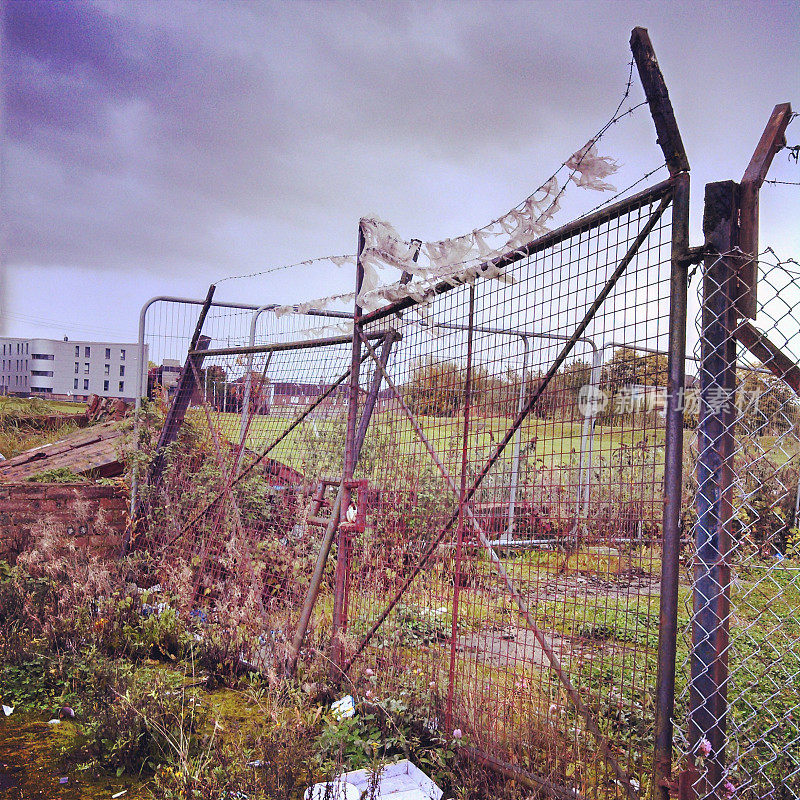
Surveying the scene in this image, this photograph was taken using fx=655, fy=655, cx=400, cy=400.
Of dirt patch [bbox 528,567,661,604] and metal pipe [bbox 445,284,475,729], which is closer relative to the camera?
dirt patch [bbox 528,567,661,604]

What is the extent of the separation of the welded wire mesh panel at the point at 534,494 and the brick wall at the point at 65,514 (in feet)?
11.6

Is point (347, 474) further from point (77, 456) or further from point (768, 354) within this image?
point (77, 456)

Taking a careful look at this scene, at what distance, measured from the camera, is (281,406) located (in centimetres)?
526

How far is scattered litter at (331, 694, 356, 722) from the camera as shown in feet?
10.7

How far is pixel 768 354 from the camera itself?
2.10 m

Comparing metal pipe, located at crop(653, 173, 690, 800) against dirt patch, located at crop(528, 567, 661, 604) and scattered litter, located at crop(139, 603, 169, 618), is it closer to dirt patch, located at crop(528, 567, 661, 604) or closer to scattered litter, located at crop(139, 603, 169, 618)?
dirt patch, located at crop(528, 567, 661, 604)

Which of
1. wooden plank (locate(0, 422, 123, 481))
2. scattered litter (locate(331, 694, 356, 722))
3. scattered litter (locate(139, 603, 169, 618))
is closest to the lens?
scattered litter (locate(331, 694, 356, 722))

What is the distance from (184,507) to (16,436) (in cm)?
881

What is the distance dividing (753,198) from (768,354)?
51 centimetres

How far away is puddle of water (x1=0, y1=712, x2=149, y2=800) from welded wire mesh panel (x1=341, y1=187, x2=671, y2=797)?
1.28 m

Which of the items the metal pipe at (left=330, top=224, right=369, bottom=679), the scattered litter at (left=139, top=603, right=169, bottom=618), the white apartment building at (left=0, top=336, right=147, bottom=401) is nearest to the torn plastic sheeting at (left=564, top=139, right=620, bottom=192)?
the metal pipe at (left=330, top=224, right=369, bottom=679)

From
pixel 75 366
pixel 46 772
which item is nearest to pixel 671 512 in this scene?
pixel 46 772

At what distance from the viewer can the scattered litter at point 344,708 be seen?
10.7 ft

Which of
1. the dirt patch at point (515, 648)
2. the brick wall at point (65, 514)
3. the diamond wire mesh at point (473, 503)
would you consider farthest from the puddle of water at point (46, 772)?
the brick wall at point (65, 514)
